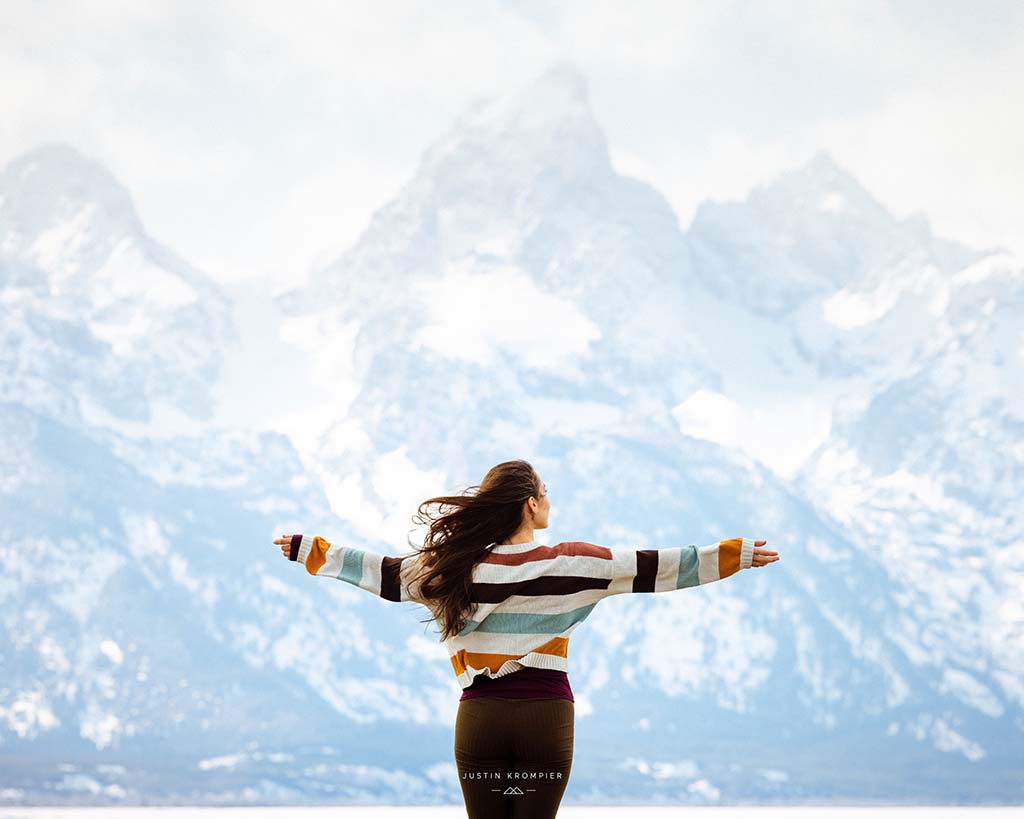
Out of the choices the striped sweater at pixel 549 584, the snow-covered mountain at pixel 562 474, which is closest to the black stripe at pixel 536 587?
the striped sweater at pixel 549 584

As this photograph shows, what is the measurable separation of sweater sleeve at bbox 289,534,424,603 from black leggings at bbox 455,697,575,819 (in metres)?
0.20

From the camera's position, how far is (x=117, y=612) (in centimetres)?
910

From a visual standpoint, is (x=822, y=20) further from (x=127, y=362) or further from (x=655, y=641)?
(x=127, y=362)

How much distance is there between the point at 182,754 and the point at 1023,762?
5955mm

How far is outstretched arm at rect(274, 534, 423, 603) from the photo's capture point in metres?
1.76

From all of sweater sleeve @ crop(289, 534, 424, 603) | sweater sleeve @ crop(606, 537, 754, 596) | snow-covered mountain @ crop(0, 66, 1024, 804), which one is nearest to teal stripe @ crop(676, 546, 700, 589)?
sweater sleeve @ crop(606, 537, 754, 596)

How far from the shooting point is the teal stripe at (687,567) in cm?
169

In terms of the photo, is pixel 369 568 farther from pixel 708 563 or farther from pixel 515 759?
pixel 708 563

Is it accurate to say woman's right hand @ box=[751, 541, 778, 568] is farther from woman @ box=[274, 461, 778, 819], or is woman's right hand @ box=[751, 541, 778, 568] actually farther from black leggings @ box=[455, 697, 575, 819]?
black leggings @ box=[455, 697, 575, 819]

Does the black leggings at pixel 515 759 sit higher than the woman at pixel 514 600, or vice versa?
the woman at pixel 514 600

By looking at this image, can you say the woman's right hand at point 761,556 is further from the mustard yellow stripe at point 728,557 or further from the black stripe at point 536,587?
the black stripe at point 536,587

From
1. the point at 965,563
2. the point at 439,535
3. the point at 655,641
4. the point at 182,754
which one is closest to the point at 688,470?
the point at 655,641

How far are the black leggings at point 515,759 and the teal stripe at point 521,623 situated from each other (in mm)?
90

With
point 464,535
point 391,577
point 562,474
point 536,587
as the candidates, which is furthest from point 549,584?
point 562,474
